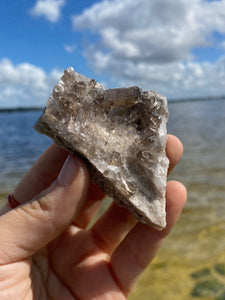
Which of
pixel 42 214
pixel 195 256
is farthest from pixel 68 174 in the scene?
pixel 195 256

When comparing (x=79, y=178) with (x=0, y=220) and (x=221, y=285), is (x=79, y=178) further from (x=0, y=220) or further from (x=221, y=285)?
(x=221, y=285)

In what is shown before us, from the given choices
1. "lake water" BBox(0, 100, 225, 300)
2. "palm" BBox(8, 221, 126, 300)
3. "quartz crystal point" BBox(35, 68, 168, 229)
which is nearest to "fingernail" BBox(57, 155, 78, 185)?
"quartz crystal point" BBox(35, 68, 168, 229)

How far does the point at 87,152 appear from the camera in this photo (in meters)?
2.14

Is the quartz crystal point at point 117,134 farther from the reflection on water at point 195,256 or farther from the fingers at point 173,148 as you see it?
the reflection on water at point 195,256

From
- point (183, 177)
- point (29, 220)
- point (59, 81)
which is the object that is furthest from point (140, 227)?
point (183, 177)

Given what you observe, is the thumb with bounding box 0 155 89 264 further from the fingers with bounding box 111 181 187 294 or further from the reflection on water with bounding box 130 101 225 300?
the reflection on water with bounding box 130 101 225 300

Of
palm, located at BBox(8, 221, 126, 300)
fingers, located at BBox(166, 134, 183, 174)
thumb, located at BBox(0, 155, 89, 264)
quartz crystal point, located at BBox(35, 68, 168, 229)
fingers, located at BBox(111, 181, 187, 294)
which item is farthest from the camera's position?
fingers, located at BBox(166, 134, 183, 174)

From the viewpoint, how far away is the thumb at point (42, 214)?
6.60 ft

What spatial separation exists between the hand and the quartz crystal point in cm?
20

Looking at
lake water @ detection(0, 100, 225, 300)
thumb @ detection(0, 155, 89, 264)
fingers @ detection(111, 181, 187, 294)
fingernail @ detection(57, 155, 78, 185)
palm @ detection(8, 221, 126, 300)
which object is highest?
fingernail @ detection(57, 155, 78, 185)

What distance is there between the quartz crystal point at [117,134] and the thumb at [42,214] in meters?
0.20

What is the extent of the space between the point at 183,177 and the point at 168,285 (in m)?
4.32

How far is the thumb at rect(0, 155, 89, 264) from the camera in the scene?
2012 millimetres

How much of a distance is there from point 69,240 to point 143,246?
89cm
